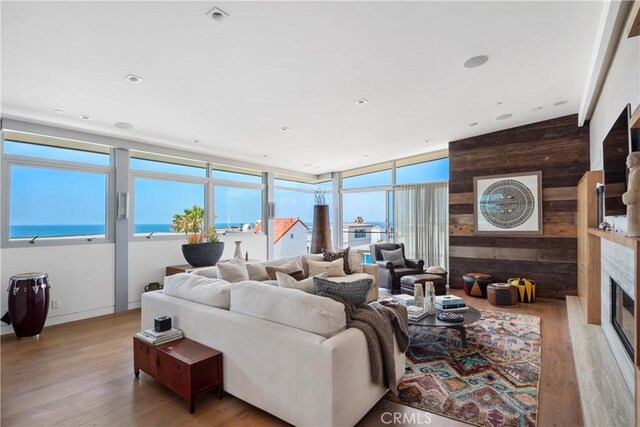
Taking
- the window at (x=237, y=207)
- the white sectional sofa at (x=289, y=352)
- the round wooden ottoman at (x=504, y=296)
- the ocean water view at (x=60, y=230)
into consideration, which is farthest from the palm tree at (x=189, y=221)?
the round wooden ottoman at (x=504, y=296)

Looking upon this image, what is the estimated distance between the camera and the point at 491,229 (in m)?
5.72

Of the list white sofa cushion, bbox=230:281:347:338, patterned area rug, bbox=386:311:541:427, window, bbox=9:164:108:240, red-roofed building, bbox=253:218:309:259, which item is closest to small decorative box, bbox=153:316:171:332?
white sofa cushion, bbox=230:281:347:338

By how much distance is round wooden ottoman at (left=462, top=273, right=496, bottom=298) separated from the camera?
536 cm

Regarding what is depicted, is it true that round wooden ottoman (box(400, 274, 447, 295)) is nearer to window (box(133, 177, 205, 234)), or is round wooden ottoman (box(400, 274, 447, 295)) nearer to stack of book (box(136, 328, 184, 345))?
stack of book (box(136, 328, 184, 345))

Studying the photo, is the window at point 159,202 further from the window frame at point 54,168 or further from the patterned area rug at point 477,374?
the patterned area rug at point 477,374

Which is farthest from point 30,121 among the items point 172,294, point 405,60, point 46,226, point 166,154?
point 405,60

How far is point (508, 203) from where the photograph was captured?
5.55 metres

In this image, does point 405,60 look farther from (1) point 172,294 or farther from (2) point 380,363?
(1) point 172,294

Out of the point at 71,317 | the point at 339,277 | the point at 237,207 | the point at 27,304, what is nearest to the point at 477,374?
the point at 339,277

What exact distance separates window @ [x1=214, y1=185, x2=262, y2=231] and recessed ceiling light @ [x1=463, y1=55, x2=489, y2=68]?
15.6ft

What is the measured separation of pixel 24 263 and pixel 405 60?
5.04m

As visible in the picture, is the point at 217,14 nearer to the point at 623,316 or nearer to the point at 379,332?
the point at 379,332

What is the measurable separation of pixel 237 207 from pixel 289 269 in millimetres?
2920

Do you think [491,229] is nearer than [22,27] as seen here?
No
